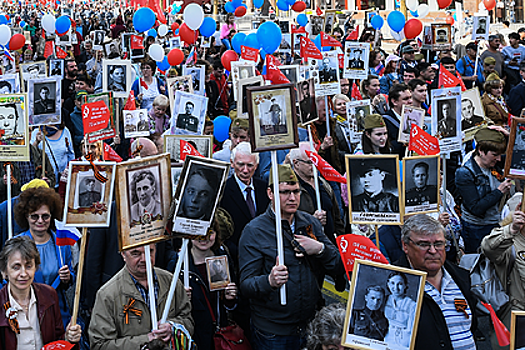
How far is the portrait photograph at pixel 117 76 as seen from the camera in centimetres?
874

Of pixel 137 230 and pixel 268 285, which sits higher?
pixel 137 230

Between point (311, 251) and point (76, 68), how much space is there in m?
8.50

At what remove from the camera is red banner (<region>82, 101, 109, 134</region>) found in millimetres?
6371

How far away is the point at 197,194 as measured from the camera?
358 centimetres

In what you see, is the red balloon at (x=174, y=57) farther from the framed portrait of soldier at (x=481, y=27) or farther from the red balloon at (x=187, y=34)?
the framed portrait of soldier at (x=481, y=27)

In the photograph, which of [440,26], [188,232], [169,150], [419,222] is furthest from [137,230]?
[440,26]

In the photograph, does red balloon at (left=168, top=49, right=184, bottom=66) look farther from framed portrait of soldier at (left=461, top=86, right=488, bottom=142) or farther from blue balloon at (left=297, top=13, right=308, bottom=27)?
framed portrait of soldier at (left=461, top=86, right=488, bottom=142)

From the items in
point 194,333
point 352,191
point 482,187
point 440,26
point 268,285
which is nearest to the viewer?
point 268,285

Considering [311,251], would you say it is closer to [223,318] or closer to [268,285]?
[268,285]

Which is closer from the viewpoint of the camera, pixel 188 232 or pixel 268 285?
pixel 188 232

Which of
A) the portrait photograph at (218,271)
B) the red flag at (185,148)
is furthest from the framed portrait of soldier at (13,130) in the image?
the portrait photograph at (218,271)

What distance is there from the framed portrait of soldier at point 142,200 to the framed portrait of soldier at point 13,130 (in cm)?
232

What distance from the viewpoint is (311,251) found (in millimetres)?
3977

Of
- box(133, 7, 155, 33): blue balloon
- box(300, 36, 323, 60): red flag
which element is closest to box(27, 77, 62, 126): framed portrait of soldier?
box(300, 36, 323, 60): red flag
